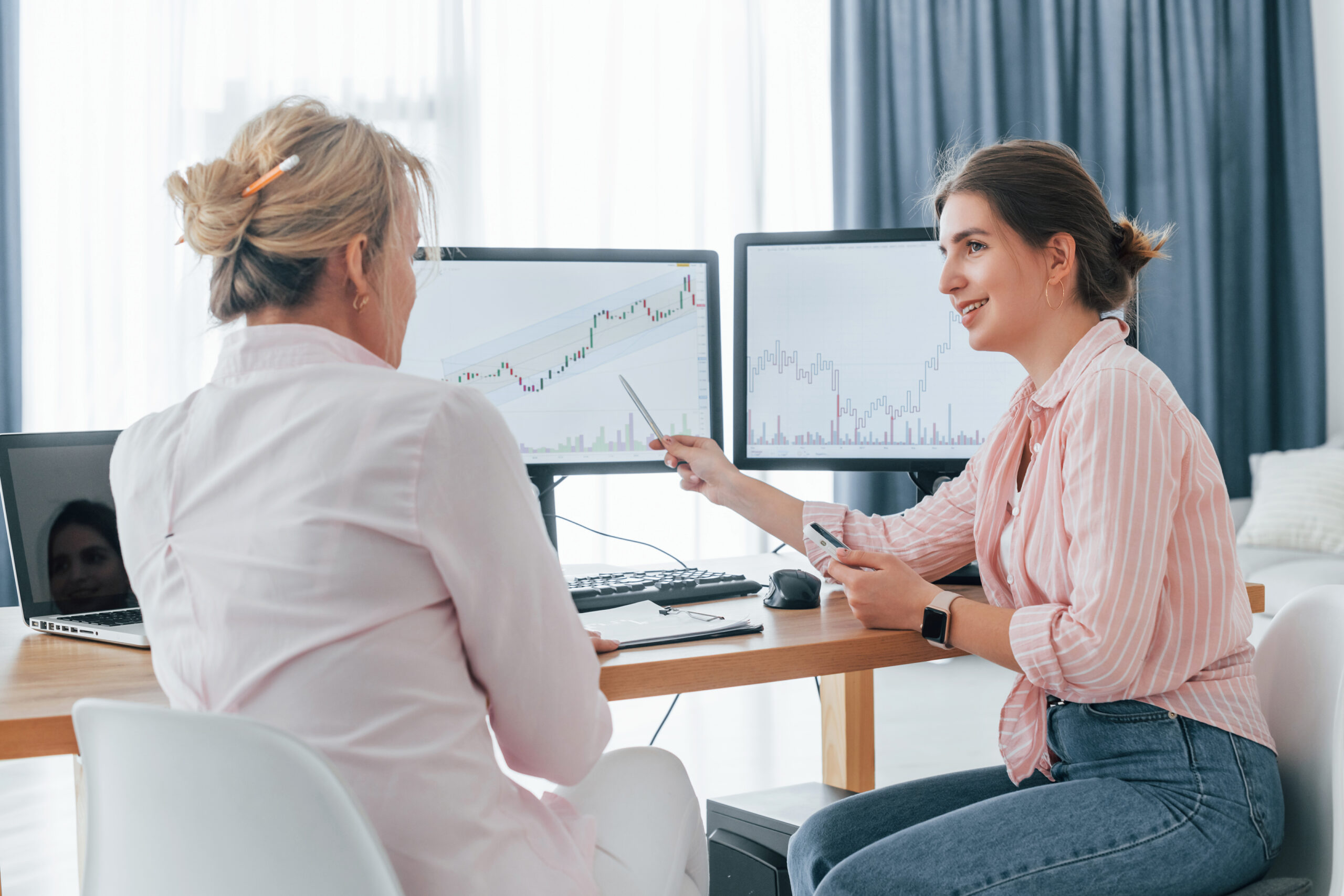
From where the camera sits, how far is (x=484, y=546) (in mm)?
672

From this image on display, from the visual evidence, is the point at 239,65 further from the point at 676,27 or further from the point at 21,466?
the point at 21,466

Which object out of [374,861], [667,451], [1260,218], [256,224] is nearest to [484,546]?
[374,861]

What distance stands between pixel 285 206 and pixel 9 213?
270 cm

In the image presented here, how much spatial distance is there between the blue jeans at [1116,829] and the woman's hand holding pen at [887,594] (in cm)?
19

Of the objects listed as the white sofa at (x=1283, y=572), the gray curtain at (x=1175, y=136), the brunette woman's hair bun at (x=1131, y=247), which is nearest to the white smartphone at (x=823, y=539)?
the brunette woman's hair bun at (x=1131, y=247)

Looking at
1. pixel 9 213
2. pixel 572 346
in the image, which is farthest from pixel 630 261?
pixel 9 213

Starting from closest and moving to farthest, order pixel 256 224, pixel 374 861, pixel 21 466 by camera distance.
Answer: pixel 374 861 → pixel 256 224 → pixel 21 466

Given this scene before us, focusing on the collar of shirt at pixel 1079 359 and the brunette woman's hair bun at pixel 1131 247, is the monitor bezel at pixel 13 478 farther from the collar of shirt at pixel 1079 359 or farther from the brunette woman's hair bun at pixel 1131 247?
the brunette woman's hair bun at pixel 1131 247

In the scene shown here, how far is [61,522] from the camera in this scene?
1.22 meters

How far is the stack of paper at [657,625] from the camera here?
1086 millimetres

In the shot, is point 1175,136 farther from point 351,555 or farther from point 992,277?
point 351,555

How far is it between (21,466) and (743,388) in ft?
3.21

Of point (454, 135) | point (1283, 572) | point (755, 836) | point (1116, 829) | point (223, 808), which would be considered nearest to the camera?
point (223, 808)

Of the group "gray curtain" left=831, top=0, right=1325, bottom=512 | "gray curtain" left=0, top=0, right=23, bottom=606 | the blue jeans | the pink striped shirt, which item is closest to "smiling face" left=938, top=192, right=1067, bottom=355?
the pink striped shirt
